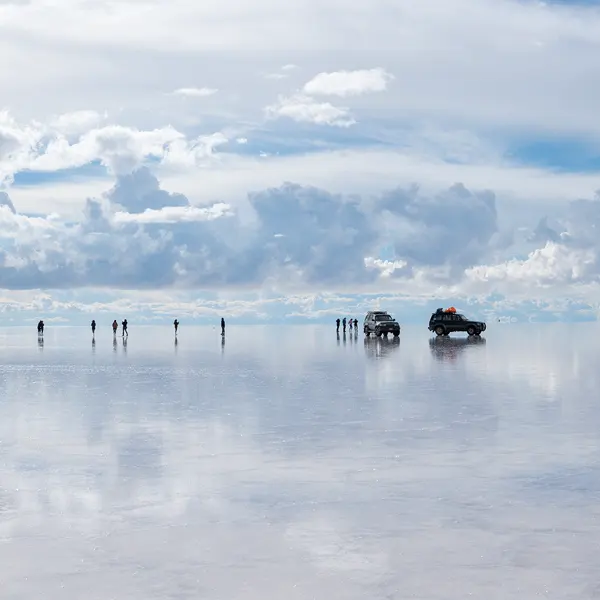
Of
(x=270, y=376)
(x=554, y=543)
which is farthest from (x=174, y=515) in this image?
(x=270, y=376)

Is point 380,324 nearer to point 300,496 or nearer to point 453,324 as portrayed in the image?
point 453,324

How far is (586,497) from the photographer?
11.8m

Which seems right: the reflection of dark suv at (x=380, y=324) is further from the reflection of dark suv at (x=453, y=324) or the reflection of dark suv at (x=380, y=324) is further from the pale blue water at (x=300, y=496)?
the pale blue water at (x=300, y=496)

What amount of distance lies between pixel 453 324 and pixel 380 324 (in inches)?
242

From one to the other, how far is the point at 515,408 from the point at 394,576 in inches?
577

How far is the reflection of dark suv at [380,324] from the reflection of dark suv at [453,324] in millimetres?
3654

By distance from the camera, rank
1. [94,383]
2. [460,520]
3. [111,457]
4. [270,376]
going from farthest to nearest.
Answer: [270,376]
[94,383]
[111,457]
[460,520]

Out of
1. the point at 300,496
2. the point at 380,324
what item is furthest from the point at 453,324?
the point at 300,496

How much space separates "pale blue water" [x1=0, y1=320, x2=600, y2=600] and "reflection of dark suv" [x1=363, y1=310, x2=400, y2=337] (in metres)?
59.1

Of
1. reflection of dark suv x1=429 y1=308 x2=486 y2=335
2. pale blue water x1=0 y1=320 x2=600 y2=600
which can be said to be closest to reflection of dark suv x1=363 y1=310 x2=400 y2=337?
reflection of dark suv x1=429 y1=308 x2=486 y2=335

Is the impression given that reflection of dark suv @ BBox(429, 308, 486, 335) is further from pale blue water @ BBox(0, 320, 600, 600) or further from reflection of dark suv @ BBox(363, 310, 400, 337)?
pale blue water @ BBox(0, 320, 600, 600)

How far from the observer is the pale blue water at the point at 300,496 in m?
8.31

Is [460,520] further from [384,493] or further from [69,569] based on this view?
[69,569]

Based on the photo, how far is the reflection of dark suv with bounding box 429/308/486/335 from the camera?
8488 centimetres
